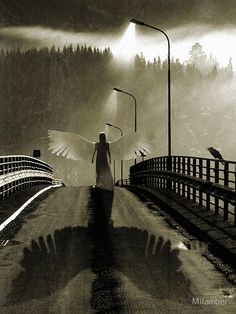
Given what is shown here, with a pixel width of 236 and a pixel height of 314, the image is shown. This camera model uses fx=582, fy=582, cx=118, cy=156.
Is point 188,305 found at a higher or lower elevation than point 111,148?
lower

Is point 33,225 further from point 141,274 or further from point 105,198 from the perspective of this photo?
point 105,198

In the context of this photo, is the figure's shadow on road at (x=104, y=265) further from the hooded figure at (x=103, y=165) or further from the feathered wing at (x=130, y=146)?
the feathered wing at (x=130, y=146)

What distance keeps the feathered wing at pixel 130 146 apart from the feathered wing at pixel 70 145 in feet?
3.38

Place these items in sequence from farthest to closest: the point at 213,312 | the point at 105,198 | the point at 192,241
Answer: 1. the point at 105,198
2. the point at 192,241
3. the point at 213,312

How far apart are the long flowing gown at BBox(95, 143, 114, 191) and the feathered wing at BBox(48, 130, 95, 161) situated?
1.63ft

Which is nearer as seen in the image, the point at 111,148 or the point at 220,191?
the point at 220,191

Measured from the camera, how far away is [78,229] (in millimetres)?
12195

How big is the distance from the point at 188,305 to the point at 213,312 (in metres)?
0.33

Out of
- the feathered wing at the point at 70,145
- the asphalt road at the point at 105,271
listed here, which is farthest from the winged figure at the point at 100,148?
the asphalt road at the point at 105,271

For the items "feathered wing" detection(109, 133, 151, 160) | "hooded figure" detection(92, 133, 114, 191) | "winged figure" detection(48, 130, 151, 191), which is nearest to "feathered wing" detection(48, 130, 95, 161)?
"winged figure" detection(48, 130, 151, 191)

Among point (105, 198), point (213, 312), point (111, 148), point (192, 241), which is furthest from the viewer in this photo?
point (111, 148)

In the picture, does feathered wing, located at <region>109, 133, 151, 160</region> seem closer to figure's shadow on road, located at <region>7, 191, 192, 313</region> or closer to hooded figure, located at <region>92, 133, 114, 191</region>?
hooded figure, located at <region>92, 133, 114, 191</region>

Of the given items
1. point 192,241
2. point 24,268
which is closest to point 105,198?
point 192,241

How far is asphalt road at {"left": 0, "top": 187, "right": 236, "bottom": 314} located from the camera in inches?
255
